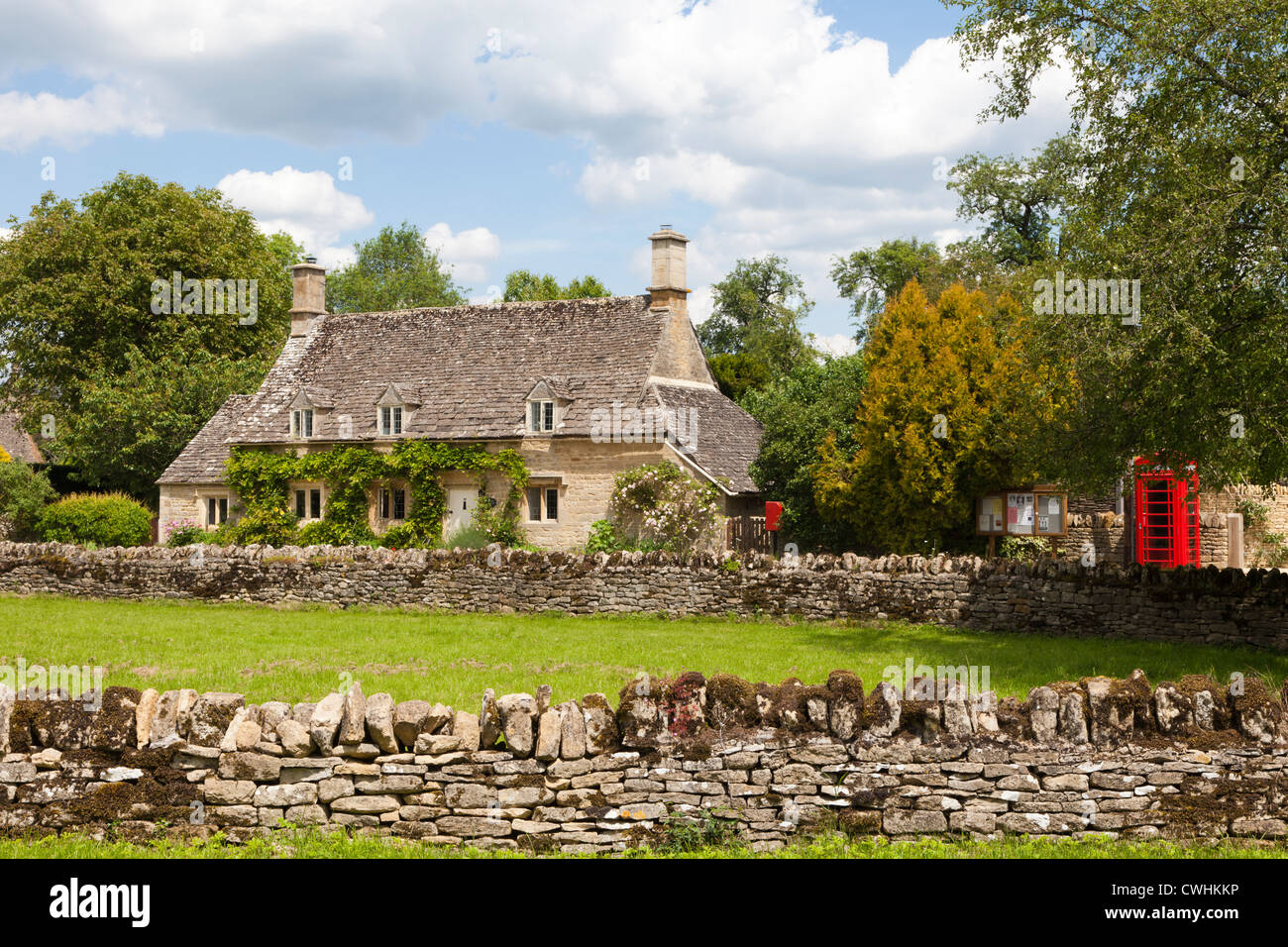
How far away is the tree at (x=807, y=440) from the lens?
87.6 feet

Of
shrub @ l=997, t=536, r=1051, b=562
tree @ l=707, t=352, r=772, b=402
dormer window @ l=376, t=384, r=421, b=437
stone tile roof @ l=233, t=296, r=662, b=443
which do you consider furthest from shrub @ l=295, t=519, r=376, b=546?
tree @ l=707, t=352, r=772, b=402

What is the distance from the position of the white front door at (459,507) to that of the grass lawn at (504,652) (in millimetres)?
9953

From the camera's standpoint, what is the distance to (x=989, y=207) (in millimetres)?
51000

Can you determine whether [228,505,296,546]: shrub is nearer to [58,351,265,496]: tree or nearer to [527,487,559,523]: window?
[527,487,559,523]: window

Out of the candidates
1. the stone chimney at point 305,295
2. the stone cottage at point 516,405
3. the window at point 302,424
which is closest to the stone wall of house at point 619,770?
the stone cottage at point 516,405

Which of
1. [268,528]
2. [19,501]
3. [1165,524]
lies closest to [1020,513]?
[1165,524]

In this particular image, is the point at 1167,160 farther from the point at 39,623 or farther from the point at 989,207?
the point at 989,207

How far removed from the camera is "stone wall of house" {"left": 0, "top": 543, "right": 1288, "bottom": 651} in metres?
17.1

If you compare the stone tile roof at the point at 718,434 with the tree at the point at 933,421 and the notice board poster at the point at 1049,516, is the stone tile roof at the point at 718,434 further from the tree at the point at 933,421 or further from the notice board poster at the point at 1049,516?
the notice board poster at the point at 1049,516

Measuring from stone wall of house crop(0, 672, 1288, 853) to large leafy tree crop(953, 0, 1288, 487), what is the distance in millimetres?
7608

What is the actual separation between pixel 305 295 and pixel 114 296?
1021 centimetres

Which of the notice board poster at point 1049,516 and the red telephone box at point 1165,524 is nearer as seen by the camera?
the notice board poster at point 1049,516

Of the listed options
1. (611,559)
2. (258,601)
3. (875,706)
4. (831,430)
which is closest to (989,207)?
(831,430)
